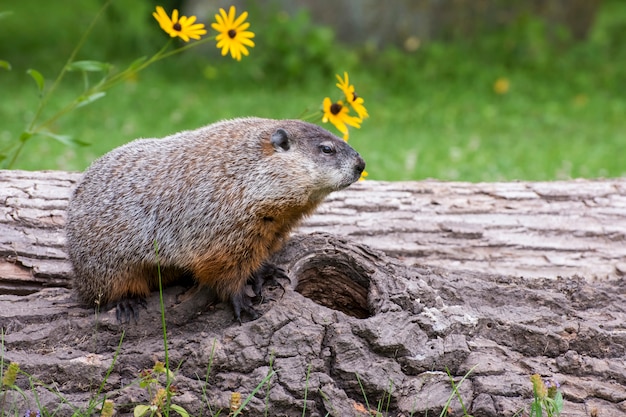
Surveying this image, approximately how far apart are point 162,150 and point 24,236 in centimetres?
99

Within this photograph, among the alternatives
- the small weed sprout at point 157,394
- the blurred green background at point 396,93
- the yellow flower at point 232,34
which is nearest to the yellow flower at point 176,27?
the yellow flower at point 232,34

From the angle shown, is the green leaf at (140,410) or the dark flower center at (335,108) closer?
the green leaf at (140,410)

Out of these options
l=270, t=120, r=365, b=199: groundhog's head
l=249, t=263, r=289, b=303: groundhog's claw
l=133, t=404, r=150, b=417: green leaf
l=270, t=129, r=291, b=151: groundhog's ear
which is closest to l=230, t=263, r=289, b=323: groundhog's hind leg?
l=249, t=263, r=289, b=303: groundhog's claw

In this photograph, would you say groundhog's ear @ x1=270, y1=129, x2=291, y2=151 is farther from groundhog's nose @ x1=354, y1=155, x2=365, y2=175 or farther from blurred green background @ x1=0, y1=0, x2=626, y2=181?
blurred green background @ x1=0, y1=0, x2=626, y2=181

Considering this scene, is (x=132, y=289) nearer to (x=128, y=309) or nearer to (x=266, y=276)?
(x=128, y=309)

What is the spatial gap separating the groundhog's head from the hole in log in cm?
33

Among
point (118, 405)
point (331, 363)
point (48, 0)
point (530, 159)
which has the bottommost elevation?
point (118, 405)

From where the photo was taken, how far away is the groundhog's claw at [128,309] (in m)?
3.68

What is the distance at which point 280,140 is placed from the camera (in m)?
3.77

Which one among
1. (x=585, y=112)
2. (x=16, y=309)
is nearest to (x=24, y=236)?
(x=16, y=309)

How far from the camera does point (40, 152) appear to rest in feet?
26.3

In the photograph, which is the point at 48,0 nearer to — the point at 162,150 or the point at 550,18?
the point at 550,18

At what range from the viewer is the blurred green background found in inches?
325

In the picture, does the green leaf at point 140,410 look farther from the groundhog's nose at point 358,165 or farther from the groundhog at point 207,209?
the groundhog's nose at point 358,165
